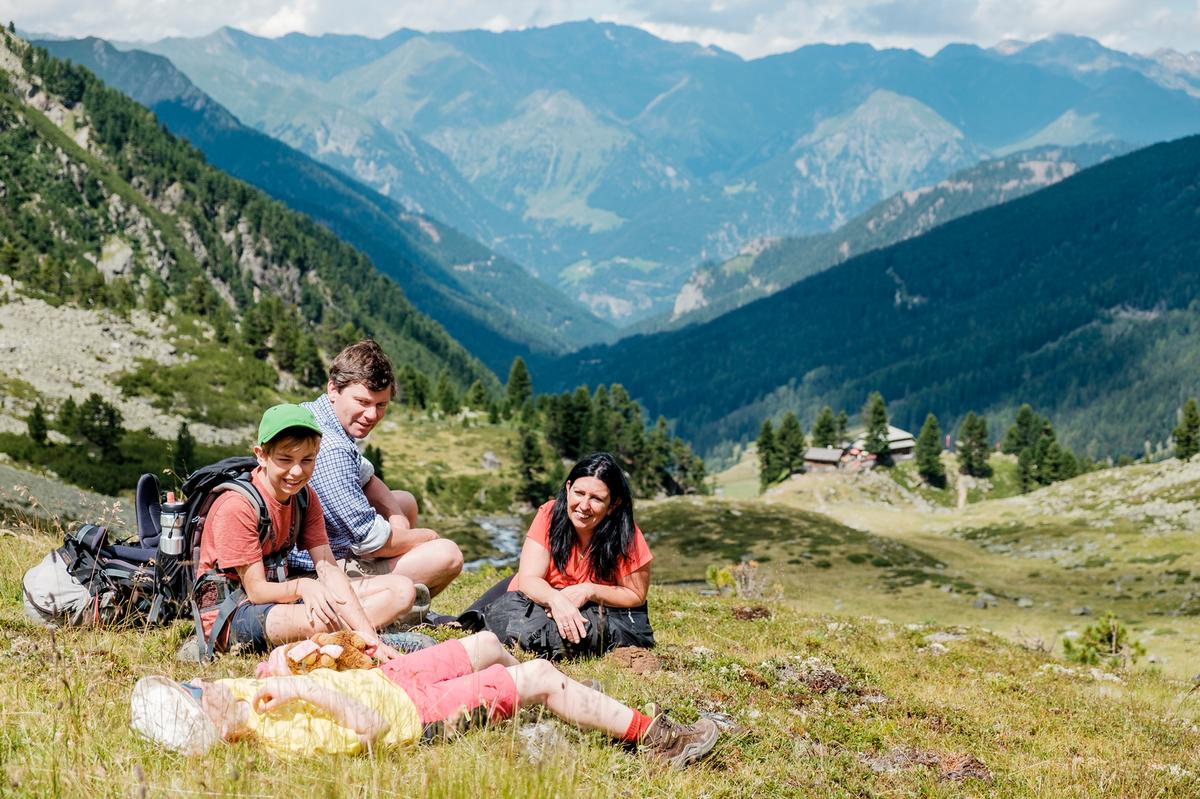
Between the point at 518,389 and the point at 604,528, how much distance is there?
11439 cm

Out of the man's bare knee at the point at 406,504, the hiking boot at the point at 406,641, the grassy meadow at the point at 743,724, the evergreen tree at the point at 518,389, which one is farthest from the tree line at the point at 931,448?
the hiking boot at the point at 406,641

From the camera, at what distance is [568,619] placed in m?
9.88

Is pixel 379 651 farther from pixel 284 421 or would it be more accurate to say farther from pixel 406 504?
pixel 406 504

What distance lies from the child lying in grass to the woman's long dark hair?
2936mm

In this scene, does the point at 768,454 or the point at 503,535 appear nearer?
the point at 503,535

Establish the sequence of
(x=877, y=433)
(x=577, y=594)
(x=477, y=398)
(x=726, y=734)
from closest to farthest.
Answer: (x=726, y=734) → (x=577, y=594) → (x=477, y=398) → (x=877, y=433)

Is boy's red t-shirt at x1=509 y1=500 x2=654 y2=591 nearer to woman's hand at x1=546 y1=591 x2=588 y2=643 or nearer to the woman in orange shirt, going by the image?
the woman in orange shirt

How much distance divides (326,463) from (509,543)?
54.4m

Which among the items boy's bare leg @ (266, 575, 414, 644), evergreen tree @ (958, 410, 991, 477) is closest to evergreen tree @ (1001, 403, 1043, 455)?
evergreen tree @ (958, 410, 991, 477)

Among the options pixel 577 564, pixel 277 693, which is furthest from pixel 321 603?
pixel 577 564

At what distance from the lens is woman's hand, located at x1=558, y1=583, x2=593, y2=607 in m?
10.1

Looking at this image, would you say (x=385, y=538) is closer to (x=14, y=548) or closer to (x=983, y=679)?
(x=14, y=548)

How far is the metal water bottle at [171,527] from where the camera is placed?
7.64 m

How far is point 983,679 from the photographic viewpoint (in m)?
Answer: 12.8
